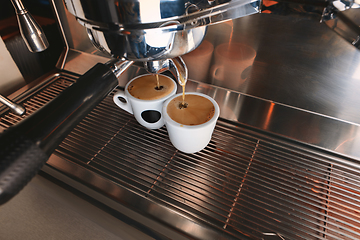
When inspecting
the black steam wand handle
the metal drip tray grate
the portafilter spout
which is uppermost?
the black steam wand handle

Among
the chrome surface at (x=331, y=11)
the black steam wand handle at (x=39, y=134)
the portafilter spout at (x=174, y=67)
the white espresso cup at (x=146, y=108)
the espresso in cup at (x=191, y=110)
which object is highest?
the chrome surface at (x=331, y=11)

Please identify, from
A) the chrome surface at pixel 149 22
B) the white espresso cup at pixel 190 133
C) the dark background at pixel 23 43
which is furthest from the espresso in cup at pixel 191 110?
the dark background at pixel 23 43

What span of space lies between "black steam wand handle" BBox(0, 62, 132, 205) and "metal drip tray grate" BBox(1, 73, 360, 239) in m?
0.18

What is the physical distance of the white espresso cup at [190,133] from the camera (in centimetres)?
39

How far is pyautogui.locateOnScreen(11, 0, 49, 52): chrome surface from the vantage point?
1.18 ft

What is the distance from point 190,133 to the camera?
391 mm

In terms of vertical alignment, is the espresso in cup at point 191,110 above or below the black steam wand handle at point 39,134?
below

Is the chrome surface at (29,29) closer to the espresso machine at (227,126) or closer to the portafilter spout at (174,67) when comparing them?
the espresso machine at (227,126)

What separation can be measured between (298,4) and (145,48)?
234 mm

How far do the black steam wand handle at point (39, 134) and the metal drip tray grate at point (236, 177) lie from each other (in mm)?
184

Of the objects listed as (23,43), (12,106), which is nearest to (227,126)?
(12,106)

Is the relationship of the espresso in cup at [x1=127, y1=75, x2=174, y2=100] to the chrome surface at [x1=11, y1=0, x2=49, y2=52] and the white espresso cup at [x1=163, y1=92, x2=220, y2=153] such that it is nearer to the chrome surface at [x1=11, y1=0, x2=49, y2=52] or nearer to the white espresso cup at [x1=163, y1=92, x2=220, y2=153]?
the white espresso cup at [x1=163, y1=92, x2=220, y2=153]

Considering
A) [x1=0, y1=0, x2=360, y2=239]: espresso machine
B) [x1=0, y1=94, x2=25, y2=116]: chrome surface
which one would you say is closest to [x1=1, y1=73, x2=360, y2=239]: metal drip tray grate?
[x1=0, y1=0, x2=360, y2=239]: espresso machine

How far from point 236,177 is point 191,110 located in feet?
0.46
